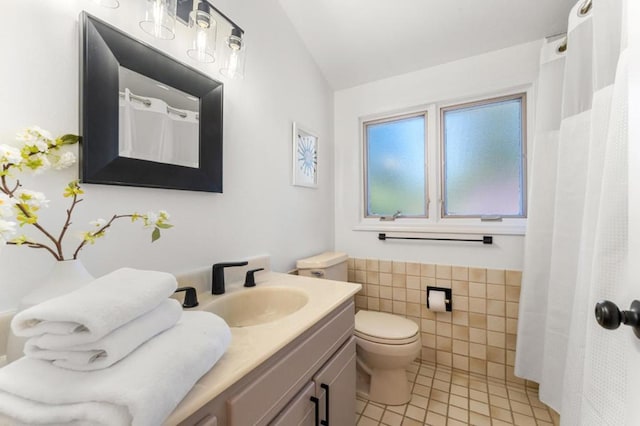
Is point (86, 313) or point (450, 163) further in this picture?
point (450, 163)

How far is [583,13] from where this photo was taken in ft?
3.89

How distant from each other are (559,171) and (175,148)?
1.76m

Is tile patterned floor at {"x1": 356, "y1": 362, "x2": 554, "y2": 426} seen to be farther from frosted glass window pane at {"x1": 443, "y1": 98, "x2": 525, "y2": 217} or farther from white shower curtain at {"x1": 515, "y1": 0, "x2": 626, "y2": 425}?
frosted glass window pane at {"x1": 443, "y1": 98, "x2": 525, "y2": 217}

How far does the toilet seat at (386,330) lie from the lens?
1521mm

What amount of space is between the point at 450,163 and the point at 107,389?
2.14 metres

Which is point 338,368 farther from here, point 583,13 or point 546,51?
point 546,51

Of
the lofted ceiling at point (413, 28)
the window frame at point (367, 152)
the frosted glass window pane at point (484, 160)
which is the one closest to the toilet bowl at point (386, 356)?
the window frame at point (367, 152)

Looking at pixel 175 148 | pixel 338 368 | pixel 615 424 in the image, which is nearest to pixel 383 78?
pixel 175 148

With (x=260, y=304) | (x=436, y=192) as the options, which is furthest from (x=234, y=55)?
(x=436, y=192)

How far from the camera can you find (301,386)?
84 cm

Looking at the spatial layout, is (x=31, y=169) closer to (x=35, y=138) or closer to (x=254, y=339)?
(x=35, y=138)

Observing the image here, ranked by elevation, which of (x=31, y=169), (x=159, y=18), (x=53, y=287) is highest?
(x=159, y=18)

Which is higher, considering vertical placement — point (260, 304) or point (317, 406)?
point (260, 304)

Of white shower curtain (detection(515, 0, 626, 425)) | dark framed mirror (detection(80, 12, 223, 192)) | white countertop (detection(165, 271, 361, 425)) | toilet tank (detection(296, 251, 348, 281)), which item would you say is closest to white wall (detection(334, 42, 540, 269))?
white shower curtain (detection(515, 0, 626, 425))
